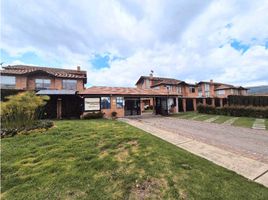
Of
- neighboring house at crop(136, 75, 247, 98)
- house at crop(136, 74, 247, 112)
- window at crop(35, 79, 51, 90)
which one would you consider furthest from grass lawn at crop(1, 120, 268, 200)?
neighboring house at crop(136, 75, 247, 98)

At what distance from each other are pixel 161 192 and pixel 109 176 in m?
1.25

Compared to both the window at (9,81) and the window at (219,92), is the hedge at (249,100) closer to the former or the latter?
the window at (219,92)

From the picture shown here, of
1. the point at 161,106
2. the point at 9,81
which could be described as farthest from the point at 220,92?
the point at 9,81

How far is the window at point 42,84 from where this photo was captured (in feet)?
73.3

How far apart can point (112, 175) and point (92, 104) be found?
13.9 m

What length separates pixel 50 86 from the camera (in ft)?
75.3

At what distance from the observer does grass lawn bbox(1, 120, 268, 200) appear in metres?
2.95

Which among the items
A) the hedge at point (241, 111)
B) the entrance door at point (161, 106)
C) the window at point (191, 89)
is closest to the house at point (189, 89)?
the window at point (191, 89)

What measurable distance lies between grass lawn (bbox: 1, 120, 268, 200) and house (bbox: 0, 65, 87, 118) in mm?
11639

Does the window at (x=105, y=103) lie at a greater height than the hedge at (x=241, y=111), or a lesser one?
greater

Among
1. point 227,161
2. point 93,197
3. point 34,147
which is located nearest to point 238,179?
point 227,161

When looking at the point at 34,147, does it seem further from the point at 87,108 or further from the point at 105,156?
the point at 87,108

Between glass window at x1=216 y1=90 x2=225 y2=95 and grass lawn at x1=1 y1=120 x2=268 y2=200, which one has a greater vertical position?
glass window at x1=216 y1=90 x2=225 y2=95

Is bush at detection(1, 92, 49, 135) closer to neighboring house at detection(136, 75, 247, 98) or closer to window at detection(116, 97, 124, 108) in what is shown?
window at detection(116, 97, 124, 108)
